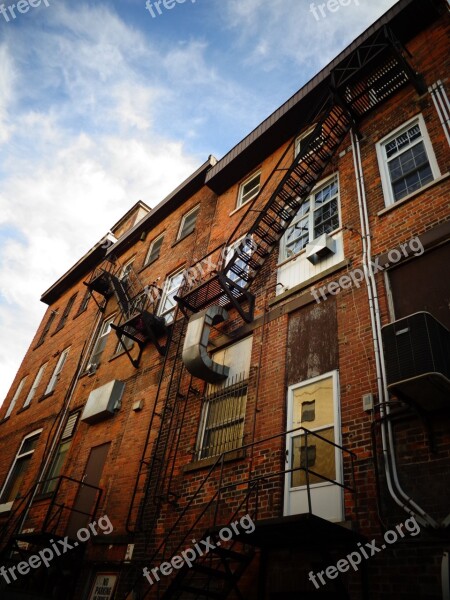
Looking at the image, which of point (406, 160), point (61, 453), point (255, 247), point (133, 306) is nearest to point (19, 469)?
point (61, 453)

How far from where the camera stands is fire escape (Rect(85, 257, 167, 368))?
39.8 feet

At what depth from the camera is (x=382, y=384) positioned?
20.4 ft

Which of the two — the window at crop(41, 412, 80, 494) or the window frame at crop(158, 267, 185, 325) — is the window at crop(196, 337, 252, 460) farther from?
the window at crop(41, 412, 80, 494)

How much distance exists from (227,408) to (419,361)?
15.2 feet

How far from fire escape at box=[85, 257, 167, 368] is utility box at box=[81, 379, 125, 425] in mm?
810

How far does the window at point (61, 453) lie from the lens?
501 inches

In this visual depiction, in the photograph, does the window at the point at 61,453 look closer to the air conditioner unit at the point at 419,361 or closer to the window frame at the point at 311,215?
the window frame at the point at 311,215

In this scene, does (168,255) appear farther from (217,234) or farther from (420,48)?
(420,48)

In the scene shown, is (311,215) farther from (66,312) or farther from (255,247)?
(66,312)

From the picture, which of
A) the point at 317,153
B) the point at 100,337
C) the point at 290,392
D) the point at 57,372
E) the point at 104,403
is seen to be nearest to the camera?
the point at 290,392

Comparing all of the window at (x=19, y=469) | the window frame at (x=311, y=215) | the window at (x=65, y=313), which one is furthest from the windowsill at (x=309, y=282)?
the window at (x=65, y=313)

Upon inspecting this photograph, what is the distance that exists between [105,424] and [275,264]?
6313 millimetres

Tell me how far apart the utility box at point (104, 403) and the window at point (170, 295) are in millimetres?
2408

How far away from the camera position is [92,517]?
10.1m
